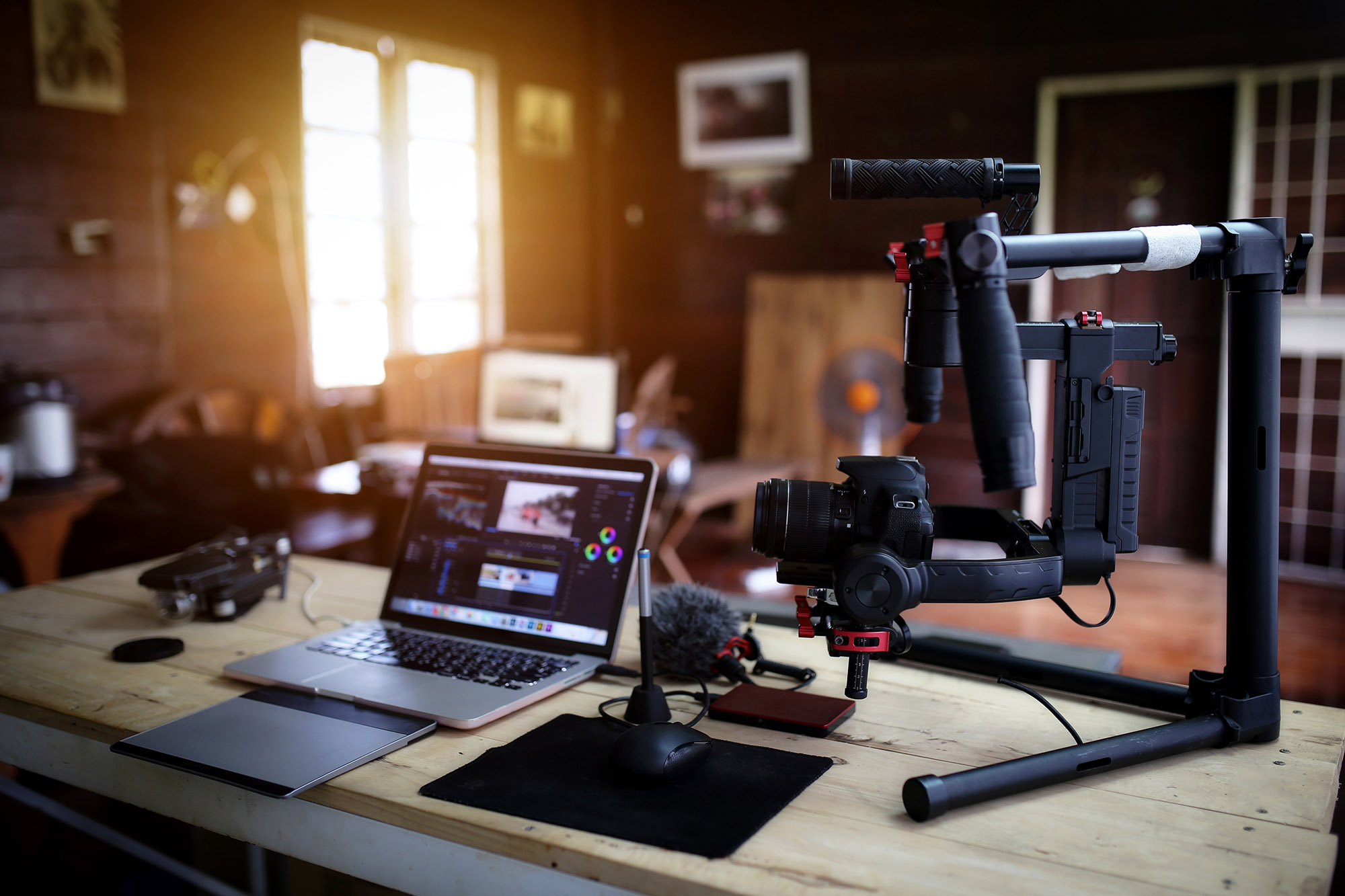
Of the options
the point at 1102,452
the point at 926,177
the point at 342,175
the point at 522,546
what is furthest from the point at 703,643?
the point at 342,175

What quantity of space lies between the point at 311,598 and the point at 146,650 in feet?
1.03

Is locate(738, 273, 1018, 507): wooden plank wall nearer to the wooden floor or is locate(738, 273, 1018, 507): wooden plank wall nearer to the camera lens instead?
the wooden floor

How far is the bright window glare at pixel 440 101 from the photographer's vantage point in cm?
523

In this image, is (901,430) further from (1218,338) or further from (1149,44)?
(1149,44)

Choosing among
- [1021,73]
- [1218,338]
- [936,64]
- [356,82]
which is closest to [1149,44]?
[1021,73]

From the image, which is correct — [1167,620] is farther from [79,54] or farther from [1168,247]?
[79,54]

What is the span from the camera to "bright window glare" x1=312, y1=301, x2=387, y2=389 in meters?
4.76

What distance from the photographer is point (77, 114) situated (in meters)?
3.64

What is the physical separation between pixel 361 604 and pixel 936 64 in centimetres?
469

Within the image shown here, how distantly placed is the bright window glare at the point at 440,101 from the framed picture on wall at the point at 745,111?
1223 millimetres

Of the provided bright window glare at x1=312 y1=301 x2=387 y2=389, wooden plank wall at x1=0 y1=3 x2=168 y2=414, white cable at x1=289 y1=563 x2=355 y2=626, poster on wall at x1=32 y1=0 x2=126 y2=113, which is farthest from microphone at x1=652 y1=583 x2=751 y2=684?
bright window glare at x1=312 y1=301 x2=387 y2=389

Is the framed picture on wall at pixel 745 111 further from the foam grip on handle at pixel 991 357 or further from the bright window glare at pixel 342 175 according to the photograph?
the foam grip on handle at pixel 991 357

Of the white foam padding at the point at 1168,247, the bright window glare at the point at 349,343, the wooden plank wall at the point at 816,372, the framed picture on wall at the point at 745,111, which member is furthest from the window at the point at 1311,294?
the bright window glare at the point at 349,343

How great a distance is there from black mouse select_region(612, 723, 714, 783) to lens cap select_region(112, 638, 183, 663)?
716 mm
